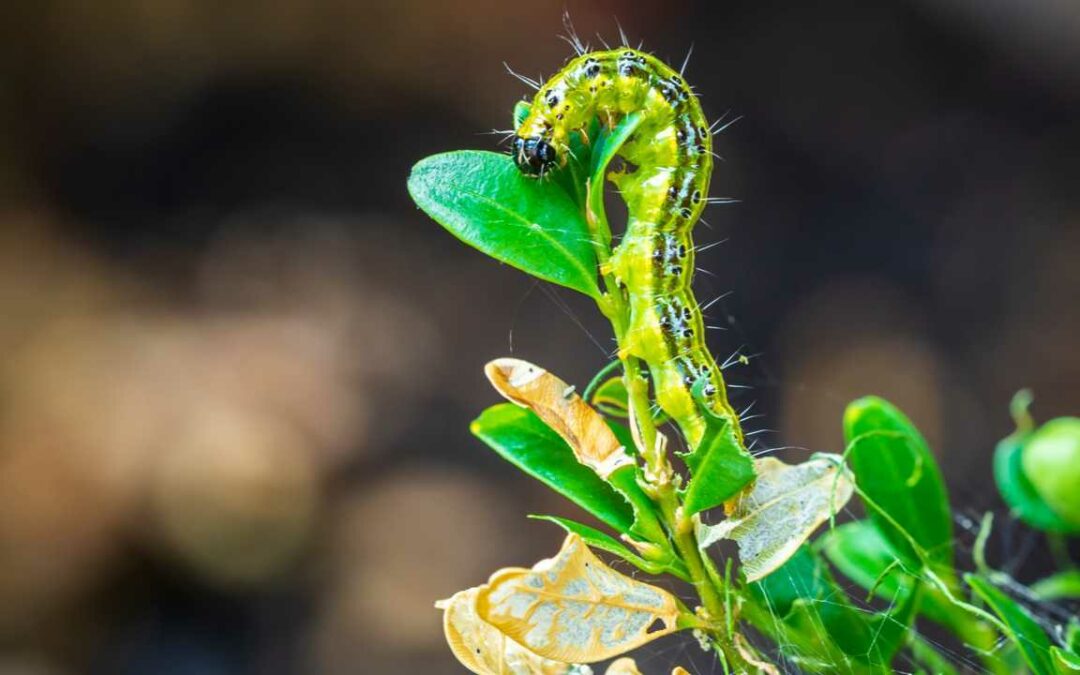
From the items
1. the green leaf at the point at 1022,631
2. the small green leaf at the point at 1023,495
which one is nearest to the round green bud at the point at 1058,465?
the small green leaf at the point at 1023,495

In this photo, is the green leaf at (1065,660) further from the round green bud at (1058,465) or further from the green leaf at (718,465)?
the round green bud at (1058,465)

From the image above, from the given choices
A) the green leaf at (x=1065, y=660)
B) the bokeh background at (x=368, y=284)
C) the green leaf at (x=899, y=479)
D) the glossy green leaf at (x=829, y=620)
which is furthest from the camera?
the bokeh background at (x=368, y=284)

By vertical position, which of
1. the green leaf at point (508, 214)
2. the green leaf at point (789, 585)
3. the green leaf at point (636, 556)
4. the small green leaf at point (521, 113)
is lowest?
the green leaf at point (789, 585)

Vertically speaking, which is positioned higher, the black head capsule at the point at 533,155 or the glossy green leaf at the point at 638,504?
the black head capsule at the point at 533,155

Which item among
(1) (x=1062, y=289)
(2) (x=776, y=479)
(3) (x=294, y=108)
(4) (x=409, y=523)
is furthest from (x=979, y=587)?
(3) (x=294, y=108)

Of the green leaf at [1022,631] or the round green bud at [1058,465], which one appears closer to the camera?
the green leaf at [1022,631]

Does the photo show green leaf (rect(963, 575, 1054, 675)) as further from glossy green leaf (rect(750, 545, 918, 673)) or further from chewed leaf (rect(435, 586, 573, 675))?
chewed leaf (rect(435, 586, 573, 675))

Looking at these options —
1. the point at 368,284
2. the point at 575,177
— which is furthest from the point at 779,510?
the point at 368,284

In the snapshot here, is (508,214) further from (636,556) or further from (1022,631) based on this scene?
(1022,631)
